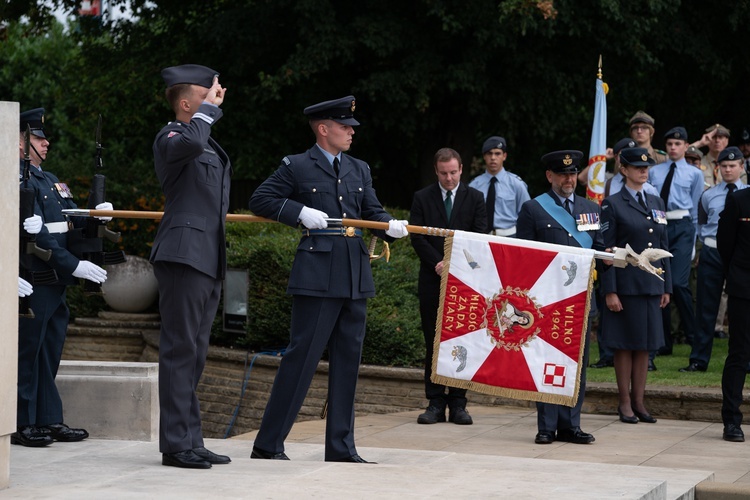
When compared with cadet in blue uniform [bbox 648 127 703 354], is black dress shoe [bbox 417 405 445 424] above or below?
below

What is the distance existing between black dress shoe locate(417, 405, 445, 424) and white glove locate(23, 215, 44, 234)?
12.0 feet

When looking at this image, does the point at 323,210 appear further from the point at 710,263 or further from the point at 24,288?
the point at 710,263

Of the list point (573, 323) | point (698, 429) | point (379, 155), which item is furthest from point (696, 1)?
point (573, 323)

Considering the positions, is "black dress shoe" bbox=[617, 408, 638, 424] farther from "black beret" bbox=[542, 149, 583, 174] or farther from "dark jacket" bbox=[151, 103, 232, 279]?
"dark jacket" bbox=[151, 103, 232, 279]

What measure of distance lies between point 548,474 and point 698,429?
3.25 m

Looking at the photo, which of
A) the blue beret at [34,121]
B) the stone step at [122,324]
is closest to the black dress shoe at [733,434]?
the blue beret at [34,121]

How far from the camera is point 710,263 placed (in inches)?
462

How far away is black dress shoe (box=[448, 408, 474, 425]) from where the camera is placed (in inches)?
389

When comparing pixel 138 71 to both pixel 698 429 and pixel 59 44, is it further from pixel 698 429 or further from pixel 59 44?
pixel 59 44

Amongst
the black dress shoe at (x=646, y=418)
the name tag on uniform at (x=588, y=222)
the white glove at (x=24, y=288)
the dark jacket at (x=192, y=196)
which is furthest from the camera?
the black dress shoe at (x=646, y=418)

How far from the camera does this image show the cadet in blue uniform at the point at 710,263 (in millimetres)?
11398

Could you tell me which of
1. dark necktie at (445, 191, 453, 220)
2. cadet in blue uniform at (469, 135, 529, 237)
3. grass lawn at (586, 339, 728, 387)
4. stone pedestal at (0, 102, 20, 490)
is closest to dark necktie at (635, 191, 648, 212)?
dark necktie at (445, 191, 453, 220)

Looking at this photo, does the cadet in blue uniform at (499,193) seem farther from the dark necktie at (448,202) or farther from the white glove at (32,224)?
the white glove at (32,224)

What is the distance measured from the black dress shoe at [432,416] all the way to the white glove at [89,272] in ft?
10.3
